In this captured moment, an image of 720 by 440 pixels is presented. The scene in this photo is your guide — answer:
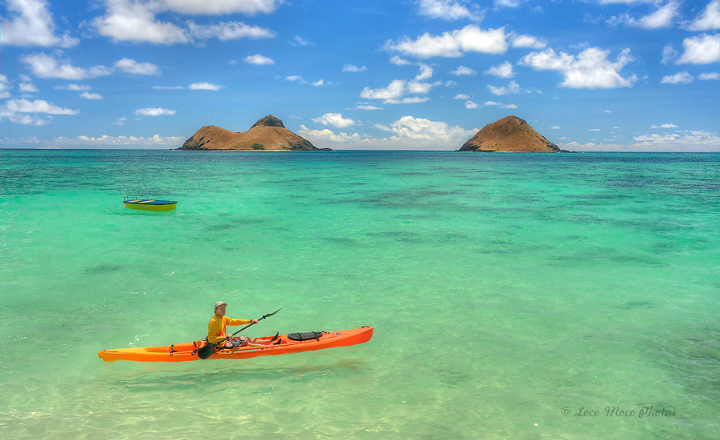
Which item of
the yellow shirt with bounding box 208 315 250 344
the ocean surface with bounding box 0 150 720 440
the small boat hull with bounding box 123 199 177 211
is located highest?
the small boat hull with bounding box 123 199 177 211

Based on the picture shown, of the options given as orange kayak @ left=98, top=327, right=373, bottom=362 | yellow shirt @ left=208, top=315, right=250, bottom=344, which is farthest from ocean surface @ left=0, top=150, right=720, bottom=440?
yellow shirt @ left=208, top=315, right=250, bottom=344

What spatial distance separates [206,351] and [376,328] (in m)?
4.81

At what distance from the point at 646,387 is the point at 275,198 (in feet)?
123

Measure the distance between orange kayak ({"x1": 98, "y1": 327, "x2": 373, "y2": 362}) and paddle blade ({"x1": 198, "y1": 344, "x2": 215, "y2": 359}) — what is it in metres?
0.12

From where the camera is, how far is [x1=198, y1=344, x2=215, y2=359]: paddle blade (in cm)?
981

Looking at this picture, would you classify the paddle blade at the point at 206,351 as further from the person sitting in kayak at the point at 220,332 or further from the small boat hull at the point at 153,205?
the small boat hull at the point at 153,205

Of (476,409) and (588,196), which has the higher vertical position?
(588,196)

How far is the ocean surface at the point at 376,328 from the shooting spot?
8289mm

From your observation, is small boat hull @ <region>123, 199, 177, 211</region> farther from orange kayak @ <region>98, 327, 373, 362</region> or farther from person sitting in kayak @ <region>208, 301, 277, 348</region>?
person sitting in kayak @ <region>208, 301, 277, 348</region>

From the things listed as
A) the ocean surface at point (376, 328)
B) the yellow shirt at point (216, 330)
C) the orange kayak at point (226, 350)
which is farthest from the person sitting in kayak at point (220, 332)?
the ocean surface at point (376, 328)

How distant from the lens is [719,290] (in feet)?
50.6

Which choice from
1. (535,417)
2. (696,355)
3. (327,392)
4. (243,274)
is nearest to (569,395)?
(535,417)

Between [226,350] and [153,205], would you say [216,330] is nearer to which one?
[226,350]

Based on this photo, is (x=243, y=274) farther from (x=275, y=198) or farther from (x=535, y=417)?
(x=275, y=198)
